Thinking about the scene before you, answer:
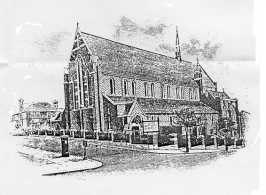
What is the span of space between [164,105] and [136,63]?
0.64 ft

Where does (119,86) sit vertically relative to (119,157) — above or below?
above

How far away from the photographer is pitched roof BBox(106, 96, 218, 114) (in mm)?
1933

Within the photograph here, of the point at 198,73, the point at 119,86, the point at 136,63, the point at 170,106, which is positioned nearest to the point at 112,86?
the point at 119,86

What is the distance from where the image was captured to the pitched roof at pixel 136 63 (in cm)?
191

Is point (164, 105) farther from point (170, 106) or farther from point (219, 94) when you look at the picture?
point (219, 94)

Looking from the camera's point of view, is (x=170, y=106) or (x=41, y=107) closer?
(x=41, y=107)

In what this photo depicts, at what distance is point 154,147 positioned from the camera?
1938 millimetres

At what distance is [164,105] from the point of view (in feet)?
6.46

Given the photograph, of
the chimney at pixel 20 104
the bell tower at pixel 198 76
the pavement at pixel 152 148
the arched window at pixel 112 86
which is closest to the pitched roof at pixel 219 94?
the bell tower at pixel 198 76

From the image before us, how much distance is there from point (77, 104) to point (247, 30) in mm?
718

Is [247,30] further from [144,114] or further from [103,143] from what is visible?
[103,143]

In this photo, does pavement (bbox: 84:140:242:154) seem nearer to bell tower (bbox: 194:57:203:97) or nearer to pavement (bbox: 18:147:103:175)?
pavement (bbox: 18:147:103:175)

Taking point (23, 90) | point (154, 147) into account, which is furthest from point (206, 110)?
point (23, 90)

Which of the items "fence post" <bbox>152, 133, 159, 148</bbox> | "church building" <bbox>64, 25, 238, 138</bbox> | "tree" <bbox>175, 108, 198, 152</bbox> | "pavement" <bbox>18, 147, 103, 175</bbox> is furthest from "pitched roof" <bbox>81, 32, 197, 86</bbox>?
"pavement" <bbox>18, 147, 103, 175</bbox>
